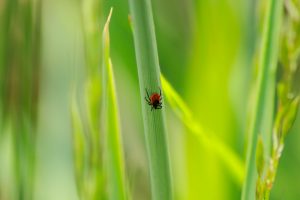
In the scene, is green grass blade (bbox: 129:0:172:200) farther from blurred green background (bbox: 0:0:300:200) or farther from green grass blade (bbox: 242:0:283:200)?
blurred green background (bbox: 0:0:300:200)

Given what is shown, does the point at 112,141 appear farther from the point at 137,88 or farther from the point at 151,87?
the point at 137,88

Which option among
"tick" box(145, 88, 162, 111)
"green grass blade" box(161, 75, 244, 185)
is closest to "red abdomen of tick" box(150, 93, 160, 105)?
"tick" box(145, 88, 162, 111)

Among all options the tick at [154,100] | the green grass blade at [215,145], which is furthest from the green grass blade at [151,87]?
the green grass blade at [215,145]

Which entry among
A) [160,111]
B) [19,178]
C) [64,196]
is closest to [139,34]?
[160,111]

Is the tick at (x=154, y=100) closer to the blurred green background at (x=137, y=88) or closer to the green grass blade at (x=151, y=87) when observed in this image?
the green grass blade at (x=151, y=87)

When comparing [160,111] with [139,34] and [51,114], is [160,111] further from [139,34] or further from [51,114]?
[51,114]
